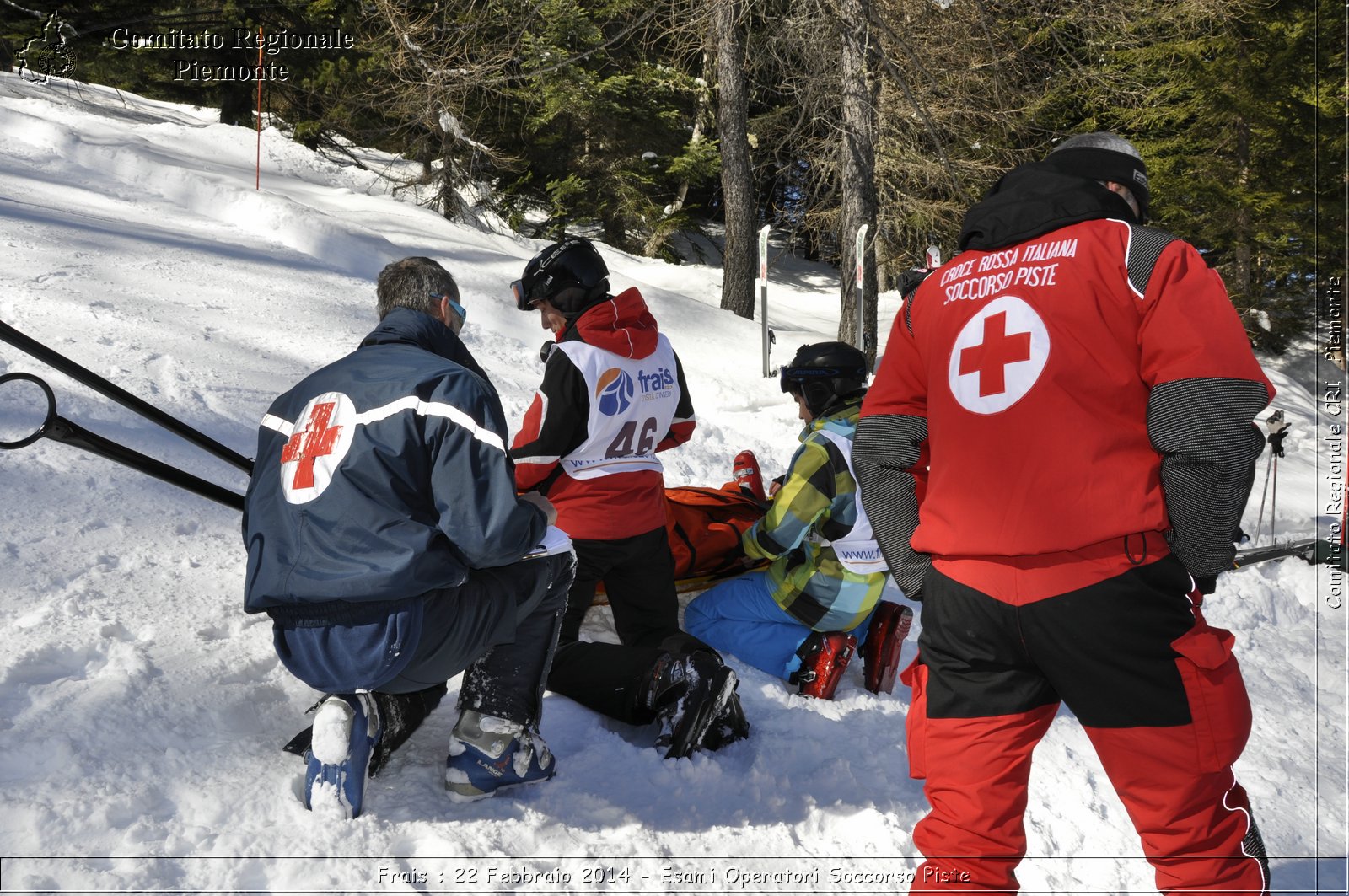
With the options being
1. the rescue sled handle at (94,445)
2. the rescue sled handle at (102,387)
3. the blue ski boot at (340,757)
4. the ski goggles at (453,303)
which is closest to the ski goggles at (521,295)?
the ski goggles at (453,303)

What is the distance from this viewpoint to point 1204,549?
1.95 metres

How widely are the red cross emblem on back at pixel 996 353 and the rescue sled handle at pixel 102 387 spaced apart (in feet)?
7.11

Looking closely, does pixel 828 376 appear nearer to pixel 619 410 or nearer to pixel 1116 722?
pixel 619 410

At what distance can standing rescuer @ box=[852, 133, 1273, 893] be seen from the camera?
196cm

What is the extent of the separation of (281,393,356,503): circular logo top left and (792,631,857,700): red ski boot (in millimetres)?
2125

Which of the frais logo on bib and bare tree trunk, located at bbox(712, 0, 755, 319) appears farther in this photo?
bare tree trunk, located at bbox(712, 0, 755, 319)

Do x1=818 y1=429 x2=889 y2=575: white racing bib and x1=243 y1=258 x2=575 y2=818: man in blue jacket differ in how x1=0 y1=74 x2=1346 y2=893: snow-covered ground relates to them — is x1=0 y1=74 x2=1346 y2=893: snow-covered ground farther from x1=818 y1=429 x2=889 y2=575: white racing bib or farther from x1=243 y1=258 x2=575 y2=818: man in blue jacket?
x1=818 y1=429 x2=889 y2=575: white racing bib

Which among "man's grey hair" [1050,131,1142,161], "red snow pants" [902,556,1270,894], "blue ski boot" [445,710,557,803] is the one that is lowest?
"blue ski boot" [445,710,557,803]

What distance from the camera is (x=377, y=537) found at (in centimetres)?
239

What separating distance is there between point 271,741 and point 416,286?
1.34 meters

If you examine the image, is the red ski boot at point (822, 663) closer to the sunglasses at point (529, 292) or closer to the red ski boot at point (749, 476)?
the red ski boot at point (749, 476)

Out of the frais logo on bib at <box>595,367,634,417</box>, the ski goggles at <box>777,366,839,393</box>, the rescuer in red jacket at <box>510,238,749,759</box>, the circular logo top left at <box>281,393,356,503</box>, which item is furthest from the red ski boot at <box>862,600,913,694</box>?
the circular logo top left at <box>281,393,356,503</box>

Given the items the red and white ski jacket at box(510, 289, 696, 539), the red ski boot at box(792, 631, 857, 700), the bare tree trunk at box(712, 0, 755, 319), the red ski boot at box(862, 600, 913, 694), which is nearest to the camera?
the red and white ski jacket at box(510, 289, 696, 539)

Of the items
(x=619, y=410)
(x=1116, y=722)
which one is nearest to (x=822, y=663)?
(x=619, y=410)
